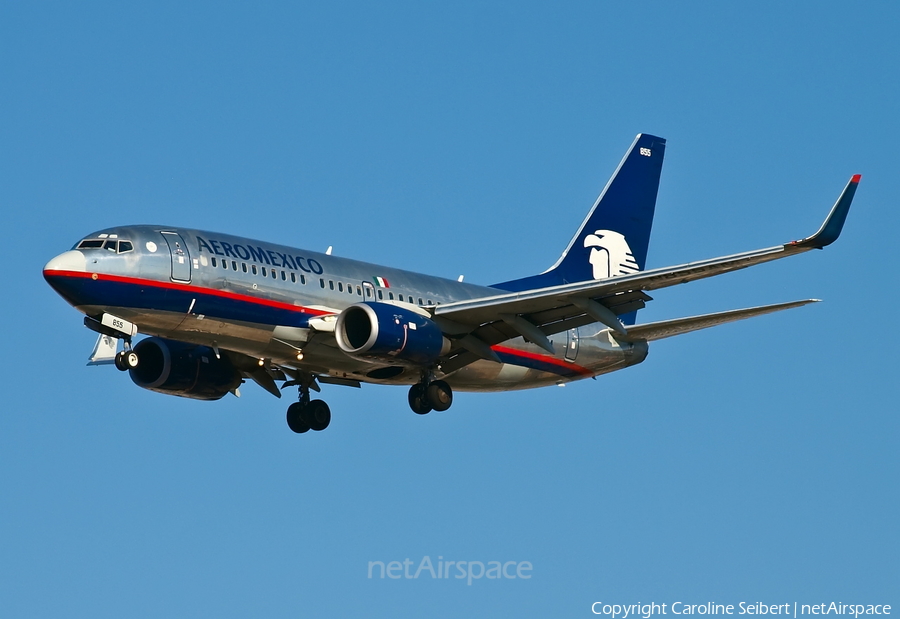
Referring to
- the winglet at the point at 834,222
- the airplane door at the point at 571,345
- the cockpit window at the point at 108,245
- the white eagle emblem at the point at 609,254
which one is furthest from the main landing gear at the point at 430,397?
the winglet at the point at 834,222

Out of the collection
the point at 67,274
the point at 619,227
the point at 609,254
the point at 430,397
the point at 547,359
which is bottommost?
the point at 67,274

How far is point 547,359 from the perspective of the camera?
4619 centimetres

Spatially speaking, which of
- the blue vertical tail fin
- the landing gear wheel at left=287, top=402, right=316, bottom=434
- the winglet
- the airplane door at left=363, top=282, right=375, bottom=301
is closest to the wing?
the winglet

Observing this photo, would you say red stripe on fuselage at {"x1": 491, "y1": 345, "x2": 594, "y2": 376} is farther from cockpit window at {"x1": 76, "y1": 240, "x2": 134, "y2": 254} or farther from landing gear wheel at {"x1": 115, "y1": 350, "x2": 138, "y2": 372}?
cockpit window at {"x1": 76, "y1": 240, "x2": 134, "y2": 254}

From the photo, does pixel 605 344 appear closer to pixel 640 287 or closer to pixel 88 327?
pixel 640 287

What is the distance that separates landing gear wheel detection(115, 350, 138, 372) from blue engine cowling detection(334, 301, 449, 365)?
5.57 metres

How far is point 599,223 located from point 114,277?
20996mm

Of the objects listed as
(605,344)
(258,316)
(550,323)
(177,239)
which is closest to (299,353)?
(258,316)

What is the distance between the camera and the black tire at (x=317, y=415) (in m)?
46.0

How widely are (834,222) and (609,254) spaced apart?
16879 millimetres

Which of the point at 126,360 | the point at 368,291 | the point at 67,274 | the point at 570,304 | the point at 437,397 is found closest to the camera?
the point at 67,274

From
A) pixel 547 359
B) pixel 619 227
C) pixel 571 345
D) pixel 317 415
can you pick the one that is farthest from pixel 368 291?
pixel 619 227

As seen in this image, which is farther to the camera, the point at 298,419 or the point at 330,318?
the point at 298,419

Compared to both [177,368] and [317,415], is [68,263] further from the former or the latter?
[317,415]
